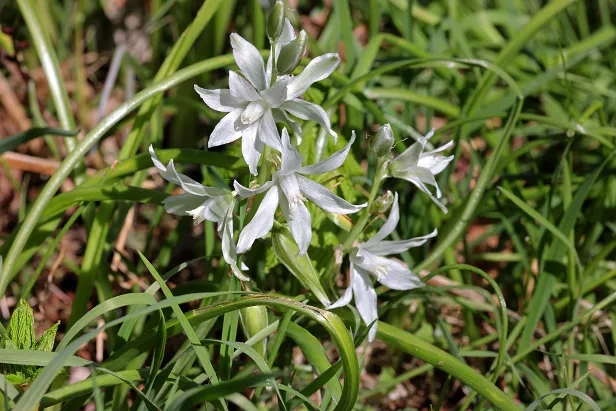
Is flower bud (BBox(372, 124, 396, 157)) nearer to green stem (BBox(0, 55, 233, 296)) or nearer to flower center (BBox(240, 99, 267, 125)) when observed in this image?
flower center (BBox(240, 99, 267, 125))

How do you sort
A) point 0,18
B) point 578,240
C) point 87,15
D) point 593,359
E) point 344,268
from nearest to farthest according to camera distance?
point 593,359
point 344,268
point 578,240
point 0,18
point 87,15

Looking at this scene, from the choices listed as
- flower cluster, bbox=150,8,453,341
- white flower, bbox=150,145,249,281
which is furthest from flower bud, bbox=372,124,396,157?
white flower, bbox=150,145,249,281

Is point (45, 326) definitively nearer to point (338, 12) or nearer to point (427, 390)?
point (427, 390)

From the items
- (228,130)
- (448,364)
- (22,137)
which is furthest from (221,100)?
(448,364)

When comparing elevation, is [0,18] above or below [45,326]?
above

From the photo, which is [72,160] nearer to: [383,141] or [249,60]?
[249,60]

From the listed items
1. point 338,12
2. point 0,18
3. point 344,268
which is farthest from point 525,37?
point 0,18

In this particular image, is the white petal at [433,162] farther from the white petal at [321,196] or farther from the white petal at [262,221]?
the white petal at [262,221]
